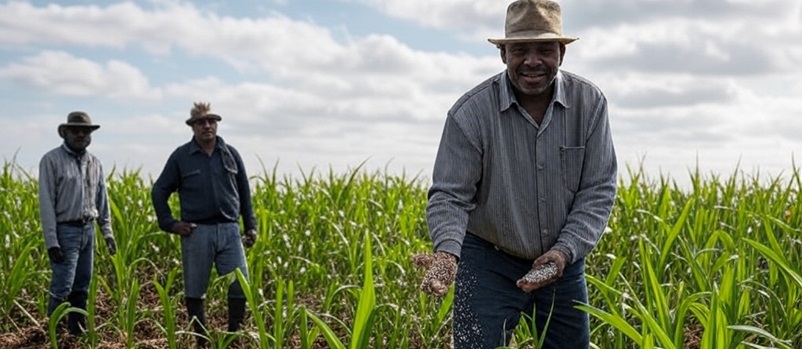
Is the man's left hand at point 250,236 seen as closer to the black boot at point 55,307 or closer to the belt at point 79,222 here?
the belt at point 79,222

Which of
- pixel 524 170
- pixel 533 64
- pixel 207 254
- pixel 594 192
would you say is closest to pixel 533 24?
pixel 533 64

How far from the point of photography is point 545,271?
3.15 m

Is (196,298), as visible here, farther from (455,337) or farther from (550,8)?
(550,8)

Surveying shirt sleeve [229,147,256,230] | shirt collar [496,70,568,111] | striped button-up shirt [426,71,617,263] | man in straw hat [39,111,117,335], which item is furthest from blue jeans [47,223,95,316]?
shirt collar [496,70,568,111]

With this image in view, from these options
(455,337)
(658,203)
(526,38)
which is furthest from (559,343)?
(658,203)

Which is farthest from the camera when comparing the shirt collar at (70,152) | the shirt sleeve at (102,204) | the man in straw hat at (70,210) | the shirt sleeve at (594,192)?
the shirt sleeve at (102,204)

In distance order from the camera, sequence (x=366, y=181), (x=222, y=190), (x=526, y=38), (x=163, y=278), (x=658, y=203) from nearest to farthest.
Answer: (x=526, y=38)
(x=222, y=190)
(x=658, y=203)
(x=163, y=278)
(x=366, y=181)

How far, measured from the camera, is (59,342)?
6742 mm

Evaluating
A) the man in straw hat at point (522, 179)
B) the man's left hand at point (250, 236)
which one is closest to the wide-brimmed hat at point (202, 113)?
the man's left hand at point (250, 236)

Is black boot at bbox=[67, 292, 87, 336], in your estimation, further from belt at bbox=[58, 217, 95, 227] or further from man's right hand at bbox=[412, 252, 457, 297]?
man's right hand at bbox=[412, 252, 457, 297]

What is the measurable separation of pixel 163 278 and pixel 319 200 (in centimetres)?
143

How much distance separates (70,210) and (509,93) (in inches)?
164

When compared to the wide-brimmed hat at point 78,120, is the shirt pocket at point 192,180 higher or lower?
lower

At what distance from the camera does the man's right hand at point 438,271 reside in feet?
9.57
